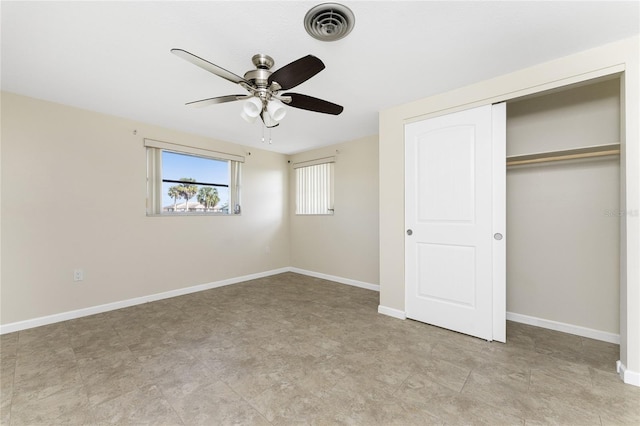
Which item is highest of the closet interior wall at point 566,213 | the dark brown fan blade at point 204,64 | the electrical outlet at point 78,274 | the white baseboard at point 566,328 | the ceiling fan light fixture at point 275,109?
the dark brown fan blade at point 204,64

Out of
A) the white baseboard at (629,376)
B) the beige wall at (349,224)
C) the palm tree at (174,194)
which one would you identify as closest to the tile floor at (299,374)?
the white baseboard at (629,376)

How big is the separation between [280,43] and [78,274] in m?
3.34

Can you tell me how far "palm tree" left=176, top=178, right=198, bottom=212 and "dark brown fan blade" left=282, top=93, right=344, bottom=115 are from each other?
8.78ft

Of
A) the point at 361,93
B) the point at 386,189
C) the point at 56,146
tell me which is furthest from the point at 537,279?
the point at 56,146

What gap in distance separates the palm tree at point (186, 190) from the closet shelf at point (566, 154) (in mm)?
4083

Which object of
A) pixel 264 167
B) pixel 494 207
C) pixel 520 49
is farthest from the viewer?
pixel 264 167

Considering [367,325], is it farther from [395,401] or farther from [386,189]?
[386,189]

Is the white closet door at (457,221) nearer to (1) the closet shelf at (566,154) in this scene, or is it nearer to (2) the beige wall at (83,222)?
(1) the closet shelf at (566,154)

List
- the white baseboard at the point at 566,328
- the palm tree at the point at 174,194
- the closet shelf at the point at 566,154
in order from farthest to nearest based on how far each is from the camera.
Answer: the palm tree at the point at 174,194 < the white baseboard at the point at 566,328 < the closet shelf at the point at 566,154

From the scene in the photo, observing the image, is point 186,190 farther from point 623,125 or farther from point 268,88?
point 623,125

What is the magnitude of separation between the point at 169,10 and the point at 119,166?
247cm

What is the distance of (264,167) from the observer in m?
4.96

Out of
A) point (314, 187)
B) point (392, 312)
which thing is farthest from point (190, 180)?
point (392, 312)

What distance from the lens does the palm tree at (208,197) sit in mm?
4160
